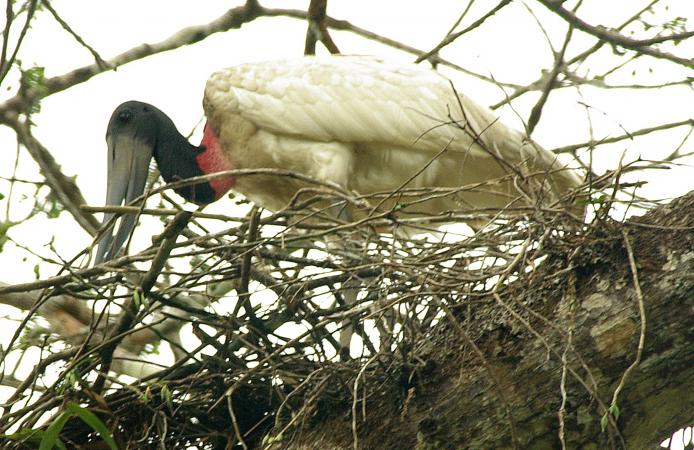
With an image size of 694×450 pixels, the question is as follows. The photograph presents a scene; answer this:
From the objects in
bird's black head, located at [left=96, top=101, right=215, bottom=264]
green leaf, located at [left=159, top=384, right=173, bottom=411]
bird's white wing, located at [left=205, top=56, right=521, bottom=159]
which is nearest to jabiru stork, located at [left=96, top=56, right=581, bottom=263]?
bird's white wing, located at [left=205, top=56, right=521, bottom=159]

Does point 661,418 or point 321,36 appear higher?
point 321,36

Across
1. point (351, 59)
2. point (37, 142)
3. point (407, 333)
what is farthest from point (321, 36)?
point (407, 333)

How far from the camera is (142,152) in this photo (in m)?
5.89

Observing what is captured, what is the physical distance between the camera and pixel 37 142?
16.7ft

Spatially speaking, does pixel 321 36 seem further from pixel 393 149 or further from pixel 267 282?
pixel 267 282

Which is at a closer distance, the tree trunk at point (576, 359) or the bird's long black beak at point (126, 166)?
the tree trunk at point (576, 359)

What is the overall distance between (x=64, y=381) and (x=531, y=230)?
165 cm

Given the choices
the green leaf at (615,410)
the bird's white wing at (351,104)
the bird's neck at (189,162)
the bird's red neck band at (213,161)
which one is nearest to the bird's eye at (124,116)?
the bird's neck at (189,162)

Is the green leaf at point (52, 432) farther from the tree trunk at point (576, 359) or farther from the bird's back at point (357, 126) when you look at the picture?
the bird's back at point (357, 126)

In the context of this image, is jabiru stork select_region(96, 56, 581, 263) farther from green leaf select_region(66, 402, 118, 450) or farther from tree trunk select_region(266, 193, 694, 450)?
tree trunk select_region(266, 193, 694, 450)

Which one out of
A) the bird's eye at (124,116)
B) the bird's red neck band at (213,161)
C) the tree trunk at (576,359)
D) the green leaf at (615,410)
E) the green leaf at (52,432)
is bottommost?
the green leaf at (615,410)

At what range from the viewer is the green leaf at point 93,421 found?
3.37m

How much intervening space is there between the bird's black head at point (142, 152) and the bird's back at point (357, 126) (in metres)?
0.61

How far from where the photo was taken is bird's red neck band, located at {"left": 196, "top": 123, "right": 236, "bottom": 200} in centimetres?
562
